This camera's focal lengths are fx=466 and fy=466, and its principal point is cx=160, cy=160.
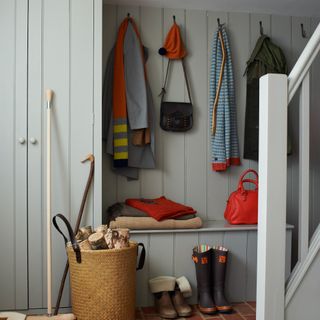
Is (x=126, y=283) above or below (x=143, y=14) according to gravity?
below

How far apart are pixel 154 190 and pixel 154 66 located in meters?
0.93

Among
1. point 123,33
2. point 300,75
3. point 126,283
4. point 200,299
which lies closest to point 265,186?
point 300,75

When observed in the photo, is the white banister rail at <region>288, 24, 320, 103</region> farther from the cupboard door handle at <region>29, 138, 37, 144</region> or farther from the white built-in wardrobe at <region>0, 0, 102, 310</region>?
the cupboard door handle at <region>29, 138, 37, 144</region>

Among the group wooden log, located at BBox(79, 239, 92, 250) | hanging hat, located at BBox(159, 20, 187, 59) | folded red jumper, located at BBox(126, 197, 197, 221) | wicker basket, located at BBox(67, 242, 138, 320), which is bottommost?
wicker basket, located at BBox(67, 242, 138, 320)

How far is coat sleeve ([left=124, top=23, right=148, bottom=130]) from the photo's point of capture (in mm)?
3260

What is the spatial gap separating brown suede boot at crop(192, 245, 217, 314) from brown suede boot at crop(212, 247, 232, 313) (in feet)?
0.10

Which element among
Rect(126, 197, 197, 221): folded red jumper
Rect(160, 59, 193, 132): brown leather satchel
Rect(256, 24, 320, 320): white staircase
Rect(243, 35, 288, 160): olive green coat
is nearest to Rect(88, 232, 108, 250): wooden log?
Rect(126, 197, 197, 221): folded red jumper

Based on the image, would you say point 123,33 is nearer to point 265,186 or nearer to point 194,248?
point 194,248

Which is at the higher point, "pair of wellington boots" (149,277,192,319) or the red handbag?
the red handbag

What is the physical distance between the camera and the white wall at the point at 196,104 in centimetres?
348

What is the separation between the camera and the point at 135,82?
131 inches

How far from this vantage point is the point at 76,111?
2.85m

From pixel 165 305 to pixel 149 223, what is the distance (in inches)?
20.3

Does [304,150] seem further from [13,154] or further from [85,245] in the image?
[13,154]
